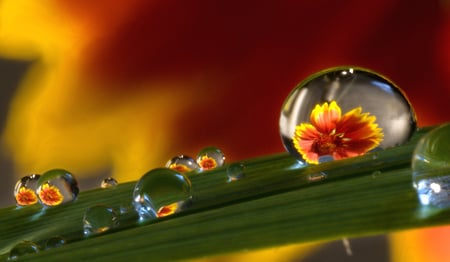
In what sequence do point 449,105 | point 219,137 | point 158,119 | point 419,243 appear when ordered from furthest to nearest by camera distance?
point 158,119
point 219,137
point 449,105
point 419,243

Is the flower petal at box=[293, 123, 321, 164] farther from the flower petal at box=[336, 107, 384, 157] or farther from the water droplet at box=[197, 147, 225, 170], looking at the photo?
the water droplet at box=[197, 147, 225, 170]

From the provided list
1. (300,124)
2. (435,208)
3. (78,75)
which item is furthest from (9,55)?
(435,208)

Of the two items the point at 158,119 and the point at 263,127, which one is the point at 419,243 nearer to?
the point at 263,127

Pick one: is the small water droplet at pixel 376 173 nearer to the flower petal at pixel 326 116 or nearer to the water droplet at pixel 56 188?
the flower petal at pixel 326 116

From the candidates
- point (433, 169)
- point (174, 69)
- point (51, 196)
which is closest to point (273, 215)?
point (433, 169)

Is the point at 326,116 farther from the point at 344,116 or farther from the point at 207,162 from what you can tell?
the point at 207,162

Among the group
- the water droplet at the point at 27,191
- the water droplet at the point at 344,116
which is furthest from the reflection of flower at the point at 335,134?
the water droplet at the point at 27,191
